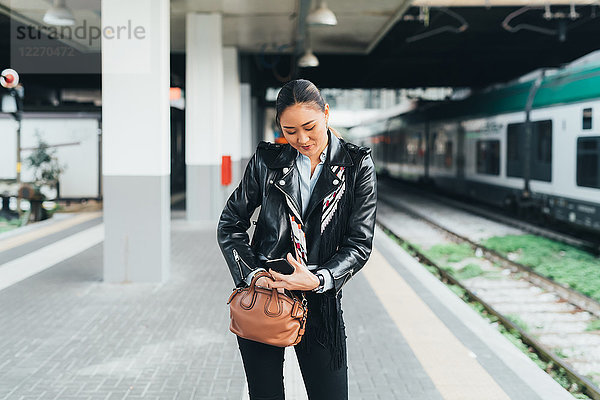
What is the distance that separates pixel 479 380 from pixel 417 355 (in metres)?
0.68

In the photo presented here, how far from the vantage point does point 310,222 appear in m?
2.54

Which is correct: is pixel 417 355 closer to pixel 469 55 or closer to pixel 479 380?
pixel 479 380

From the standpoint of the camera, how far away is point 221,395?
4398mm

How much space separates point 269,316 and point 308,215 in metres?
0.41

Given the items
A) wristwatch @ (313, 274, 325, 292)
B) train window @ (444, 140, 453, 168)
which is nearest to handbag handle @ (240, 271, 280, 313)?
wristwatch @ (313, 274, 325, 292)

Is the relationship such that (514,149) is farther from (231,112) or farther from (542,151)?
(231,112)

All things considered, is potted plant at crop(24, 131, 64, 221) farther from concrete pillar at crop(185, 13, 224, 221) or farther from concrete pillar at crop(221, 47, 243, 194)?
concrete pillar at crop(221, 47, 243, 194)

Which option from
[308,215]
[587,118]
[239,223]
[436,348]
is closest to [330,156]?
[308,215]

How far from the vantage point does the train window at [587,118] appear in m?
12.2

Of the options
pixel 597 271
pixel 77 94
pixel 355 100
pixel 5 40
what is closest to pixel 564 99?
pixel 597 271

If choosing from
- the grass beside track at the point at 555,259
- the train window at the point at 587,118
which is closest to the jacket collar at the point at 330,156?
the grass beside track at the point at 555,259

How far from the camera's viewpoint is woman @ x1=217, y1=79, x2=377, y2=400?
8.17 ft

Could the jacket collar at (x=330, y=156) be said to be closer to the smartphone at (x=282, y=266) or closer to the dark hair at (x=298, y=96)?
the dark hair at (x=298, y=96)

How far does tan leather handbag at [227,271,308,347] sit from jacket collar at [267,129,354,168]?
1.38 ft
